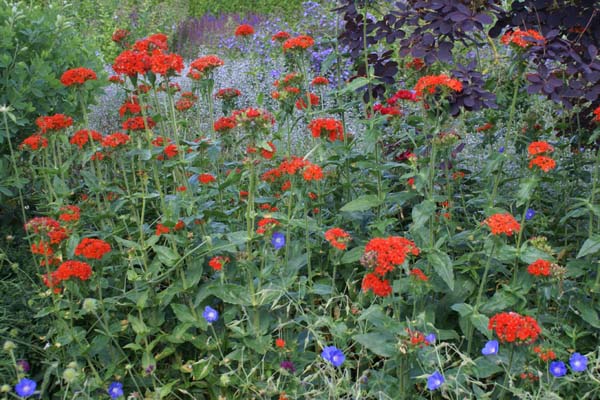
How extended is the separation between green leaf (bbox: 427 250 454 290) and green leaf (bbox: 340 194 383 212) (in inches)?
15.1

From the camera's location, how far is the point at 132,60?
2.63 m

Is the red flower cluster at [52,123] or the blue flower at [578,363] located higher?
the red flower cluster at [52,123]

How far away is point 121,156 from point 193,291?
2.36ft

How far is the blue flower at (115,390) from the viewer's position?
8.14 ft

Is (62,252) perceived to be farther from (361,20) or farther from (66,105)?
(361,20)

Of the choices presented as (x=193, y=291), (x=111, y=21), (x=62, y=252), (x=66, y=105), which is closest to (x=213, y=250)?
(x=193, y=291)

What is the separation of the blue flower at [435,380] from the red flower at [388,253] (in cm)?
38

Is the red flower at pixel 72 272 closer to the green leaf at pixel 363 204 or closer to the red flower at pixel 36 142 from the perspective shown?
the red flower at pixel 36 142

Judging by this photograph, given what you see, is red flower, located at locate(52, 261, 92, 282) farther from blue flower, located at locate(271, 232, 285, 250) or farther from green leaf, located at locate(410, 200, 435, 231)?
green leaf, located at locate(410, 200, 435, 231)

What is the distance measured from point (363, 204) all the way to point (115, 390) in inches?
48.8

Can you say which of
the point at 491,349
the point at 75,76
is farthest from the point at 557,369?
the point at 75,76

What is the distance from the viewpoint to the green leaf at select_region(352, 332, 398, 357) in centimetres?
234

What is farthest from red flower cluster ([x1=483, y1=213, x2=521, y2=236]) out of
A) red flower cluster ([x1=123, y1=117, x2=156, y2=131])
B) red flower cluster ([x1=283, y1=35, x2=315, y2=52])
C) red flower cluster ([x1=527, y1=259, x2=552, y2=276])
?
red flower cluster ([x1=123, y1=117, x2=156, y2=131])

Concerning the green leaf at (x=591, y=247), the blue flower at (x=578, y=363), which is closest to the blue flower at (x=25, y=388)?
the blue flower at (x=578, y=363)
